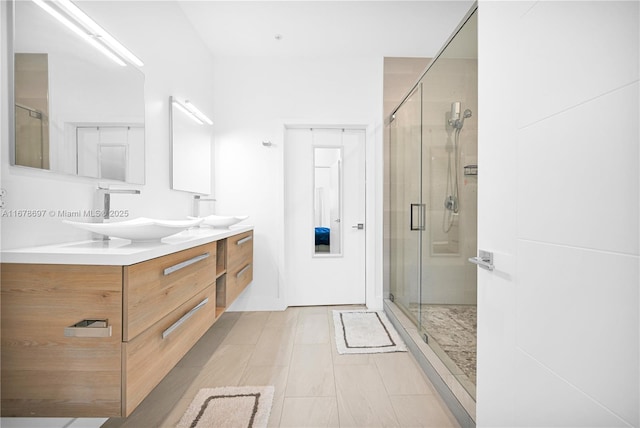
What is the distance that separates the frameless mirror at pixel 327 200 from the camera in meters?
3.57

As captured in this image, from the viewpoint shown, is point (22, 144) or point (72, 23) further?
point (72, 23)

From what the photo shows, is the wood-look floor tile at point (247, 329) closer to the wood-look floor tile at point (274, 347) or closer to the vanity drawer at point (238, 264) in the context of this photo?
the wood-look floor tile at point (274, 347)

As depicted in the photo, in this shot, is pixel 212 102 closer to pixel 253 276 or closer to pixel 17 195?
pixel 253 276

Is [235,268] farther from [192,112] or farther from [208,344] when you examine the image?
[192,112]

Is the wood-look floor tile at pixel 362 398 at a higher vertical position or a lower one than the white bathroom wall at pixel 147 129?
lower

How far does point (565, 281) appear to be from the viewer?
0.87m

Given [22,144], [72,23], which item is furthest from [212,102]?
[22,144]

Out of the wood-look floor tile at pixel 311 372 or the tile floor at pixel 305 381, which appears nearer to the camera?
the tile floor at pixel 305 381

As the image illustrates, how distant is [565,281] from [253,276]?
2.94 metres

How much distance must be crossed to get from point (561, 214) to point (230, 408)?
1682 mm

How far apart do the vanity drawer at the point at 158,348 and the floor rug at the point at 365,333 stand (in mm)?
1126

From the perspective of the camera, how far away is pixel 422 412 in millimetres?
1684

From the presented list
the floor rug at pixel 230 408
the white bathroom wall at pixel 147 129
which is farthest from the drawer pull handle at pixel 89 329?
the floor rug at pixel 230 408

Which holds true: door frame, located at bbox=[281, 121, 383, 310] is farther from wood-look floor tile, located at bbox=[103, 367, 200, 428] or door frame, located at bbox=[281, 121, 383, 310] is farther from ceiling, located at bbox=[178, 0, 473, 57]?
wood-look floor tile, located at bbox=[103, 367, 200, 428]
